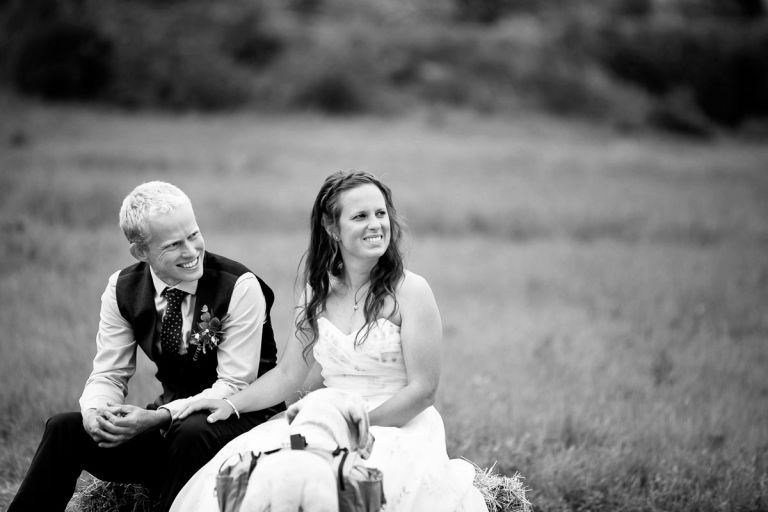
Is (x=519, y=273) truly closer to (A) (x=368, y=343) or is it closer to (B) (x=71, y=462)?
(A) (x=368, y=343)

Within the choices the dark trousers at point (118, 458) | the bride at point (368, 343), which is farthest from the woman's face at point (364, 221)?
the dark trousers at point (118, 458)

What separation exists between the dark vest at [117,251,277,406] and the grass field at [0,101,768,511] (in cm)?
112

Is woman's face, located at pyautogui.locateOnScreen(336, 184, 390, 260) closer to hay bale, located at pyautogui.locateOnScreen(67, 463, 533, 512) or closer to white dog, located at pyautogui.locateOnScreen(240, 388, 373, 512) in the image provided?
white dog, located at pyautogui.locateOnScreen(240, 388, 373, 512)

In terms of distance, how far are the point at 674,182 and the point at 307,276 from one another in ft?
42.8

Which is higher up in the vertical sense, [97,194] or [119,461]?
[97,194]

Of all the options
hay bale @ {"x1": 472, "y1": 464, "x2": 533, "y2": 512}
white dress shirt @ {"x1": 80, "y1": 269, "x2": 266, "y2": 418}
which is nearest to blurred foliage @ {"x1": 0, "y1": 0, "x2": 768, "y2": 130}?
white dress shirt @ {"x1": 80, "y1": 269, "x2": 266, "y2": 418}

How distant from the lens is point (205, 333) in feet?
12.1

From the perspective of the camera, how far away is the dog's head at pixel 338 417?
2.85 metres

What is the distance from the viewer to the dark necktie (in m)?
3.71

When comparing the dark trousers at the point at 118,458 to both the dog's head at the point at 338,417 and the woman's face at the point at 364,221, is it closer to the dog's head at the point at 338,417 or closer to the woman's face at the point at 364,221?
the dog's head at the point at 338,417

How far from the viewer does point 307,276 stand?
4.04 meters

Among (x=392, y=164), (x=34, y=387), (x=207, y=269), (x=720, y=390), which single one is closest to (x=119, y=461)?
(x=207, y=269)

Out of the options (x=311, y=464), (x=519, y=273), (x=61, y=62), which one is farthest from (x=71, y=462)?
(x=61, y=62)

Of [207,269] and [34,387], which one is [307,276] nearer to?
[207,269]
